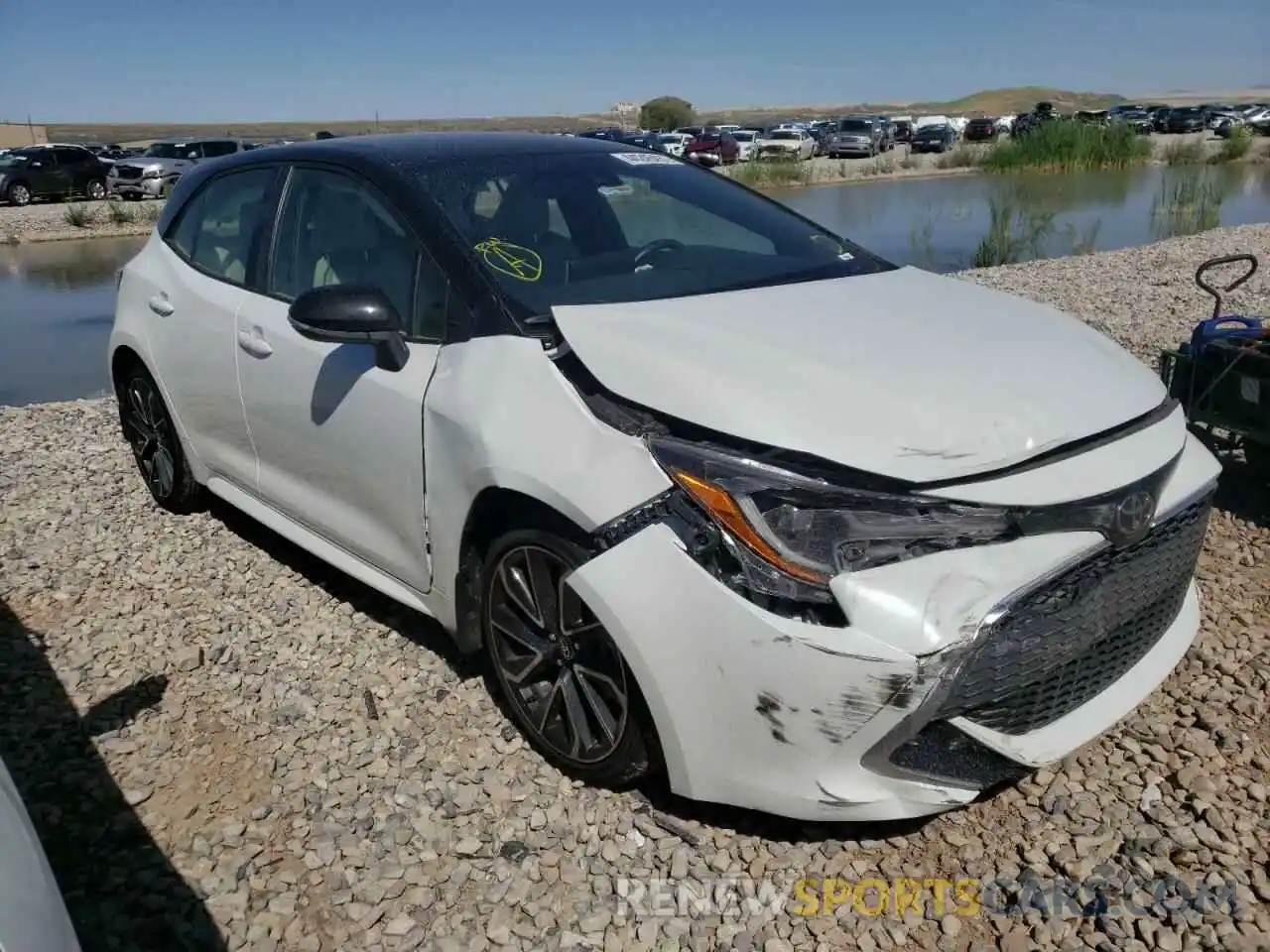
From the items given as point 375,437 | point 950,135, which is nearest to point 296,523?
point 375,437

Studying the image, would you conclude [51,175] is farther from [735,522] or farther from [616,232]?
[735,522]

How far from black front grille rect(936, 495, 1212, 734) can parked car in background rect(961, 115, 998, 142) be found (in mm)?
50837

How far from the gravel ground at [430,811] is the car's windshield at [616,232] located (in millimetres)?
1417

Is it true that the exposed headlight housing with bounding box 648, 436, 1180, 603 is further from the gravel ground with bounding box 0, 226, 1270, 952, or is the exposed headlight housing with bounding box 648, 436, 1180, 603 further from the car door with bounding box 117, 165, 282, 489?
the car door with bounding box 117, 165, 282, 489

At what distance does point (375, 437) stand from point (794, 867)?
1.75m

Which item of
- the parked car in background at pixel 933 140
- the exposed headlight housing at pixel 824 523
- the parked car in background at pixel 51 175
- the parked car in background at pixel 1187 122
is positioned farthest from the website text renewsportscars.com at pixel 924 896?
the parked car in background at pixel 1187 122

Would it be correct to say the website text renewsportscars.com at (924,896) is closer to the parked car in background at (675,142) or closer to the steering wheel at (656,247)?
the steering wheel at (656,247)

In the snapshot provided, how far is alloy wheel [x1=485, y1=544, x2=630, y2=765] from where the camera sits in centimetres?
268

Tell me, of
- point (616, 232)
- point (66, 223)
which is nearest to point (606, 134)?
point (66, 223)

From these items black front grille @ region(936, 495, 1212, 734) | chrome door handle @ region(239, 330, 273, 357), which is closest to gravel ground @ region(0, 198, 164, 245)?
chrome door handle @ region(239, 330, 273, 357)

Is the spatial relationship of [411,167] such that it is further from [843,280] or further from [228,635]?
[228,635]

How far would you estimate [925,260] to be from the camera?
1509cm

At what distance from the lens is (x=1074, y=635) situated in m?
2.37

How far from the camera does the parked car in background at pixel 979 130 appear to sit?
162ft
